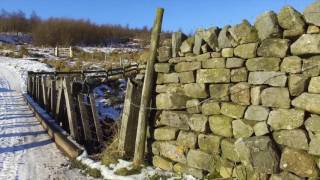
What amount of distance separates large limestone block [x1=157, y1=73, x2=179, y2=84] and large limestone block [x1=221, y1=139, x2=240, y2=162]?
1381 mm

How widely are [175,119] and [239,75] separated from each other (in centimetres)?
148

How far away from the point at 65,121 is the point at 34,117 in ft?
10.5

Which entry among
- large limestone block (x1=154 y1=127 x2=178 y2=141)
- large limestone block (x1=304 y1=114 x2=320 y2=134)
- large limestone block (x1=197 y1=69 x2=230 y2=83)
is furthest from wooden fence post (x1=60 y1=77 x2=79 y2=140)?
large limestone block (x1=304 y1=114 x2=320 y2=134)

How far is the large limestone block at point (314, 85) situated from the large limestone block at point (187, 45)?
2.23m

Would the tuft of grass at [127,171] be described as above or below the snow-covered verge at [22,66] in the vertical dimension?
above

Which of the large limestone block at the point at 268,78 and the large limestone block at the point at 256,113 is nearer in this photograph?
the large limestone block at the point at 268,78

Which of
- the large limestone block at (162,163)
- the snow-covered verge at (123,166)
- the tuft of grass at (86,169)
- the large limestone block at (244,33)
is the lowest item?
the tuft of grass at (86,169)

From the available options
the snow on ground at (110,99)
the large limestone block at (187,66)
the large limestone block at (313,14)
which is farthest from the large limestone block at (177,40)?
the snow on ground at (110,99)

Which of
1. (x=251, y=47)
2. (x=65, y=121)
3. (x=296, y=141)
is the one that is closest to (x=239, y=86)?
(x=251, y=47)

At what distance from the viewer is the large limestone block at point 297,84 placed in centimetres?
505

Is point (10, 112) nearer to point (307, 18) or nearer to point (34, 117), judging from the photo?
point (34, 117)

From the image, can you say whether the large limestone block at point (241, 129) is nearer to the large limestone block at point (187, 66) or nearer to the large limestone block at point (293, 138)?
the large limestone block at point (293, 138)

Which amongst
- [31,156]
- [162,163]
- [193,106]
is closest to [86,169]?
[162,163]

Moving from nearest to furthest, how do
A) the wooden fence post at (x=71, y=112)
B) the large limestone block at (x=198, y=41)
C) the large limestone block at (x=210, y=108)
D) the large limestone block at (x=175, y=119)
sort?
the large limestone block at (x=210, y=108), the large limestone block at (x=198, y=41), the large limestone block at (x=175, y=119), the wooden fence post at (x=71, y=112)
